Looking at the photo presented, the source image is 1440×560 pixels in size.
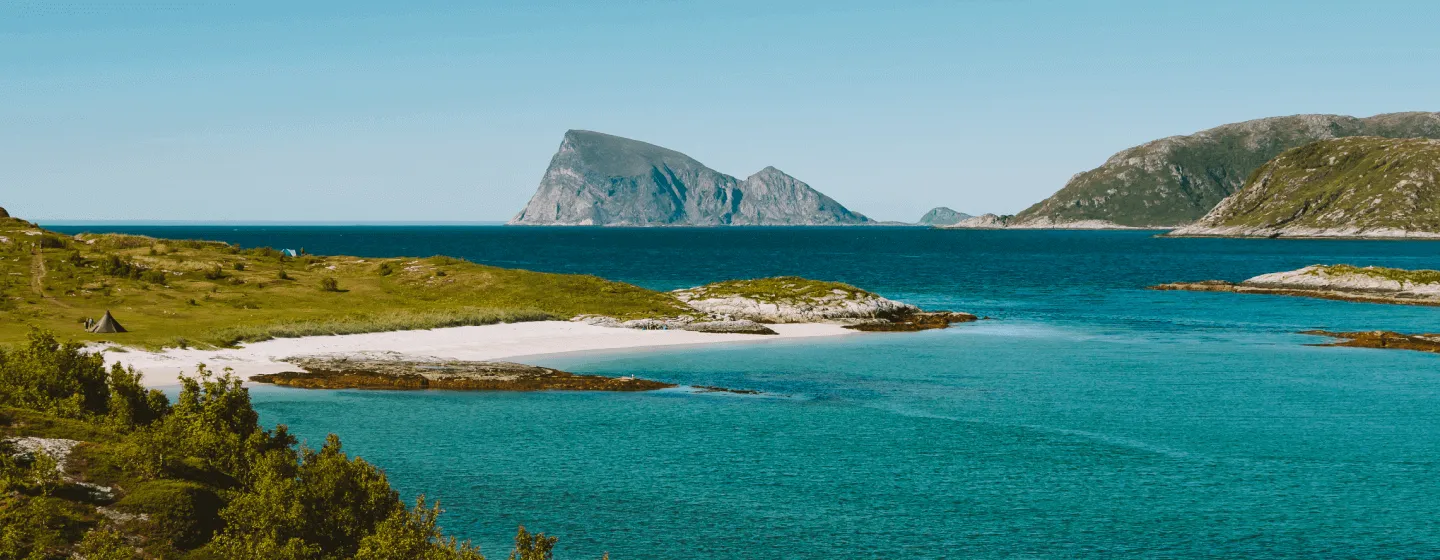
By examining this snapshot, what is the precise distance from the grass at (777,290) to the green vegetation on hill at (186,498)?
63.8 metres

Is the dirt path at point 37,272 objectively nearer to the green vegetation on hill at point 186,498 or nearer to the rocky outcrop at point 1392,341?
the green vegetation on hill at point 186,498

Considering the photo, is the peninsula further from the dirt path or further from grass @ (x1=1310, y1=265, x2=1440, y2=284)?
grass @ (x1=1310, y1=265, x2=1440, y2=284)

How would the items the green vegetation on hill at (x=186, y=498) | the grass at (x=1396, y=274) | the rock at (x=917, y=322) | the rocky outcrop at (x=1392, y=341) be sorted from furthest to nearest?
1. the grass at (x=1396, y=274)
2. the rock at (x=917, y=322)
3. the rocky outcrop at (x=1392, y=341)
4. the green vegetation on hill at (x=186, y=498)

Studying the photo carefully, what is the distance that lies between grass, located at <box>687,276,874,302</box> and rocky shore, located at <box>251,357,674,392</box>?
34.2m

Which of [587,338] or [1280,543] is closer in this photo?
[1280,543]

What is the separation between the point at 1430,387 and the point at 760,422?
36706 mm

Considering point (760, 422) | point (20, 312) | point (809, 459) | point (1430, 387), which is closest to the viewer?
point (809, 459)

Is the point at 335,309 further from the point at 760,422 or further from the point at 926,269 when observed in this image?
the point at 926,269

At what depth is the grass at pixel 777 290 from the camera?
293 feet

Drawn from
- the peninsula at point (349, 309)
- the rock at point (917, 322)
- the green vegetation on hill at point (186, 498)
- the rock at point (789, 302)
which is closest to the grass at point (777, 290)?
the rock at point (789, 302)

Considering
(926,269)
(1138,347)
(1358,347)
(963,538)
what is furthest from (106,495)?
(926,269)

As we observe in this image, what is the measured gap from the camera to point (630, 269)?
179250 millimetres

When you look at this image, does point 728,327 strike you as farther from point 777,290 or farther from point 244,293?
point 244,293

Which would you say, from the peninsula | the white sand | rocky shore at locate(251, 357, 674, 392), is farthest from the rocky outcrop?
rocky shore at locate(251, 357, 674, 392)
